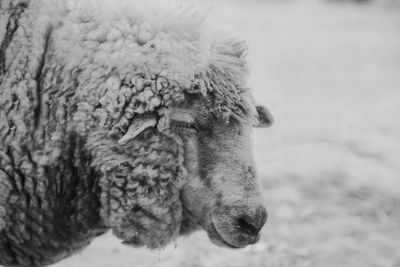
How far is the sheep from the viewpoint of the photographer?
7.39 ft

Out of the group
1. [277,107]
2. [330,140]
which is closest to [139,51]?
[330,140]

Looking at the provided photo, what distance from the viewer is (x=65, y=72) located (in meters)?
2.27

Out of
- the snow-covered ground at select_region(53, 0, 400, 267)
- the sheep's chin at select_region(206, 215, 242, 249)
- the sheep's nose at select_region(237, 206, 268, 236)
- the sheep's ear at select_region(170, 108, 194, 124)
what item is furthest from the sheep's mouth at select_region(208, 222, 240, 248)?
the sheep's ear at select_region(170, 108, 194, 124)

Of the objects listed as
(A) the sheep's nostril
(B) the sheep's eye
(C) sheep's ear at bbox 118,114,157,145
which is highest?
(C) sheep's ear at bbox 118,114,157,145

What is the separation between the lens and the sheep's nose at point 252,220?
7.67ft

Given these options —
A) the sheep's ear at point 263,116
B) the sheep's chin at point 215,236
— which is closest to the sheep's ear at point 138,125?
the sheep's chin at point 215,236

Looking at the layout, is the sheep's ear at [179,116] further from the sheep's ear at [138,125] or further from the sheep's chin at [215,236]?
the sheep's chin at [215,236]

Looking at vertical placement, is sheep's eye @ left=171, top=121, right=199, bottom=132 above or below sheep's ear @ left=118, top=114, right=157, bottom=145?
below

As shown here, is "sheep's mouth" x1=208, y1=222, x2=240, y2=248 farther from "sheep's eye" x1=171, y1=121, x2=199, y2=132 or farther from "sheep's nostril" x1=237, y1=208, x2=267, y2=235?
"sheep's eye" x1=171, y1=121, x2=199, y2=132

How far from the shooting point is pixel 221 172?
234 cm

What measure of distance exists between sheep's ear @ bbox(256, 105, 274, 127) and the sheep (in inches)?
9.2

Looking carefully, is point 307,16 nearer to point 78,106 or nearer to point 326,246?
point 326,246

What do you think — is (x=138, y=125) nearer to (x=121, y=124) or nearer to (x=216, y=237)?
(x=121, y=124)

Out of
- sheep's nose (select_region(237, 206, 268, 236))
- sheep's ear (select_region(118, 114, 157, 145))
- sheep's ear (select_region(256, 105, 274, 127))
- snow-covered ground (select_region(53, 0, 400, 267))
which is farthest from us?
snow-covered ground (select_region(53, 0, 400, 267))
